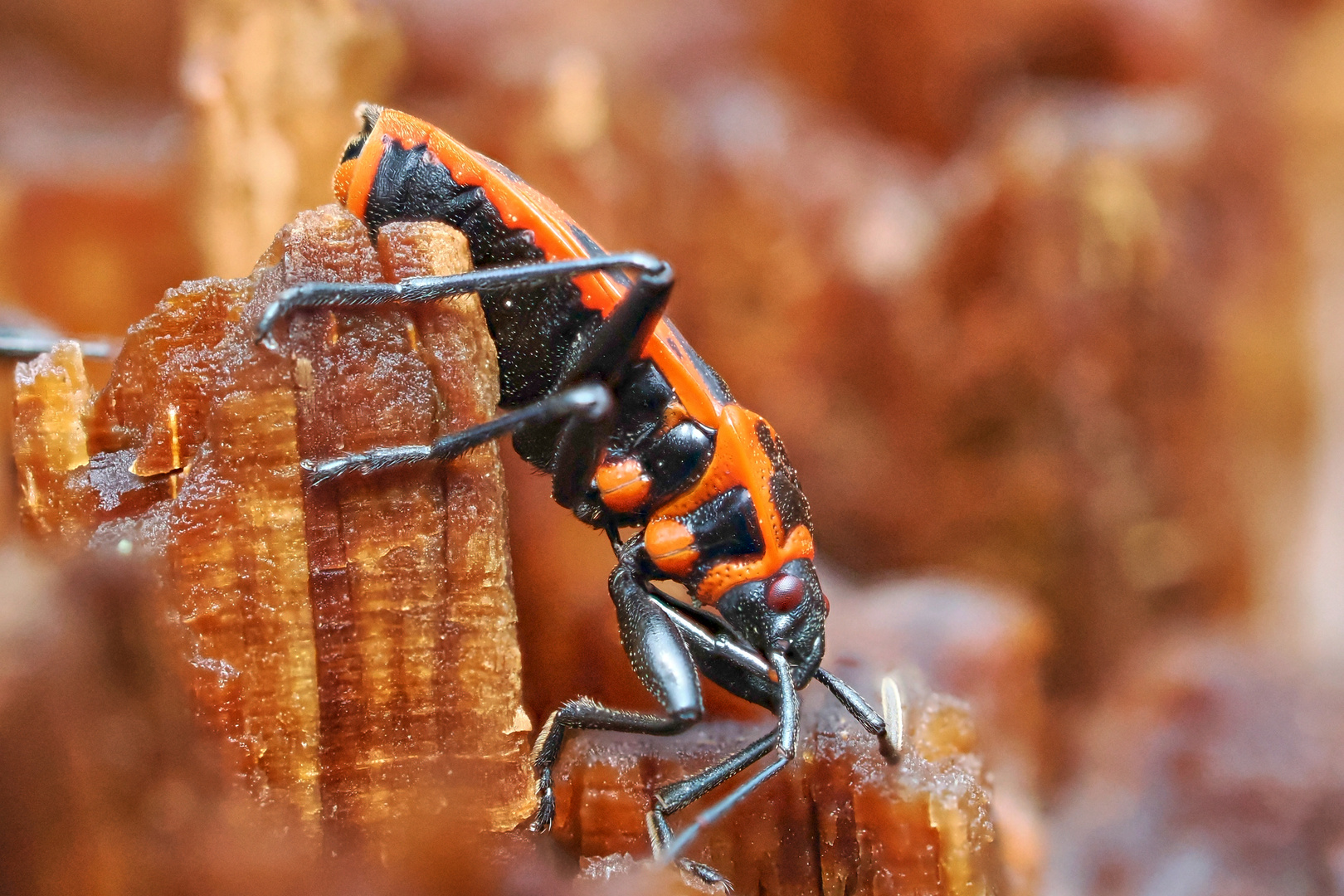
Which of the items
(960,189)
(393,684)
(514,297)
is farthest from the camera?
(960,189)

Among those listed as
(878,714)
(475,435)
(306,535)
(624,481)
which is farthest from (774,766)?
(306,535)

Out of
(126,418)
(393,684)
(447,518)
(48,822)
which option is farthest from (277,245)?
(48,822)

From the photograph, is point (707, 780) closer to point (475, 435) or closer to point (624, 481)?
point (624, 481)

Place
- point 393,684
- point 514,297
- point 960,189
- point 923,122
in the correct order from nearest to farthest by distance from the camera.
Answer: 1. point 393,684
2. point 514,297
3. point 960,189
4. point 923,122

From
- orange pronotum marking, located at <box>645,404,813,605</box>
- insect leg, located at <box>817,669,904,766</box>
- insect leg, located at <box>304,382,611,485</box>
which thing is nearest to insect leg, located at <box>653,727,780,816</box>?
insect leg, located at <box>817,669,904,766</box>

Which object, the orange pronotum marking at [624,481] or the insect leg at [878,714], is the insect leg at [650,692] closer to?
the orange pronotum marking at [624,481]

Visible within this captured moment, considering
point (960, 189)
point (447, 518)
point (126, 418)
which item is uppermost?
point (960, 189)

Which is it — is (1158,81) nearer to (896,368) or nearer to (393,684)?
(896,368)

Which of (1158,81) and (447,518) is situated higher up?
(1158,81)
